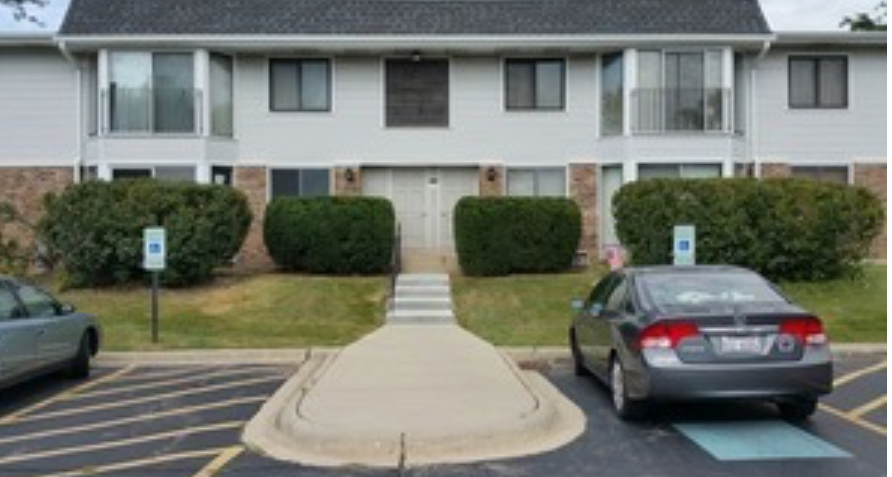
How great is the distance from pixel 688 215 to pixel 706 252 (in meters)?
0.78

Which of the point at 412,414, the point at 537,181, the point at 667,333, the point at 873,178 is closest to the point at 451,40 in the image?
the point at 537,181

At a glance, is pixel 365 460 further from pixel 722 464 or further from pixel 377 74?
pixel 377 74

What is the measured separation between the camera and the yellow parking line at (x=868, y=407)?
988 centimetres

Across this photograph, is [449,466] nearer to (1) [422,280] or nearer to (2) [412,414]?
(2) [412,414]

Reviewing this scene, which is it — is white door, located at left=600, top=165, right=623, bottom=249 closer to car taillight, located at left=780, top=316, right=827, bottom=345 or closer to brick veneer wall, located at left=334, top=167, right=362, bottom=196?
brick veneer wall, located at left=334, top=167, right=362, bottom=196

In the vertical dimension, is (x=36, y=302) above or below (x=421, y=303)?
above

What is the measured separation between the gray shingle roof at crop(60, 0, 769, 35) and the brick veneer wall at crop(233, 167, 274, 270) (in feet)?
11.0

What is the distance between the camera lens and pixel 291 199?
74.0 ft

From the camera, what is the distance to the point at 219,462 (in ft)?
26.5

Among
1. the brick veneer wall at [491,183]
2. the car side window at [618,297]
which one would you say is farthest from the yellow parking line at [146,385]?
the brick veneer wall at [491,183]

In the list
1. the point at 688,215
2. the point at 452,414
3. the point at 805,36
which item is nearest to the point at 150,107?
the point at 688,215

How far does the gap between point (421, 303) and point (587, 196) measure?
7.13 metres

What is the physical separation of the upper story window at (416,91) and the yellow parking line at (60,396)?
41.8 ft

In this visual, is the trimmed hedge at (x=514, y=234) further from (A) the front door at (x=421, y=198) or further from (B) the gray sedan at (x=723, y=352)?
(B) the gray sedan at (x=723, y=352)
